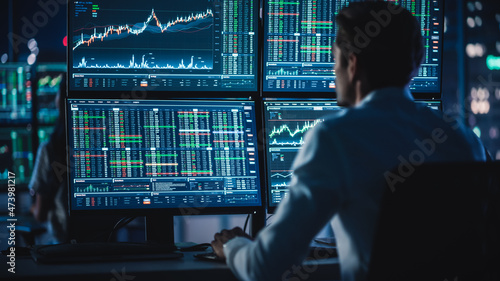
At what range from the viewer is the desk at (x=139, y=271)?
4.78 ft

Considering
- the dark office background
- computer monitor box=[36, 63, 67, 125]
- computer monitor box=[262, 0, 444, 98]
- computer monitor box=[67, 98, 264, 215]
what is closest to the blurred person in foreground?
computer monitor box=[67, 98, 264, 215]

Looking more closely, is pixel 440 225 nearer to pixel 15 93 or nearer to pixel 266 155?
pixel 266 155

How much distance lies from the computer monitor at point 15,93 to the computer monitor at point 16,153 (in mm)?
105

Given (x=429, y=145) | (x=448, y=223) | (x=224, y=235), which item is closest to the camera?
(x=448, y=223)

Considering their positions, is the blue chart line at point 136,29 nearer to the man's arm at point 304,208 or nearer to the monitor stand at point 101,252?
the monitor stand at point 101,252

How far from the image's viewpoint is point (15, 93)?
5.52m

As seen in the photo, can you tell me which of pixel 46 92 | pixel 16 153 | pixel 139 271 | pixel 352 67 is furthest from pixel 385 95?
pixel 16 153

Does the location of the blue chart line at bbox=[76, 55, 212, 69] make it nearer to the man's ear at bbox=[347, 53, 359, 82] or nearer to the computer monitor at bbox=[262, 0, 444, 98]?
the computer monitor at bbox=[262, 0, 444, 98]

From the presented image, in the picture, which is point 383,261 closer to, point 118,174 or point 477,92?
point 118,174

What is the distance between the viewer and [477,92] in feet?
21.6

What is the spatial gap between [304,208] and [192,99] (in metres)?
1.01

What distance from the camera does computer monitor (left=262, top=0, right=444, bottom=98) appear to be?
6.96 feet

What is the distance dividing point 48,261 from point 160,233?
47 cm

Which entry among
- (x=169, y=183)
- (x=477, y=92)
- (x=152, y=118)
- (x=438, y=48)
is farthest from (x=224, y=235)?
(x=477, y=92)
